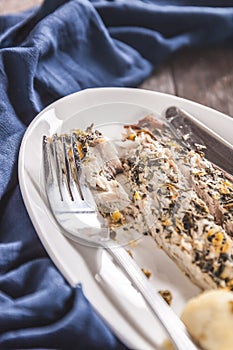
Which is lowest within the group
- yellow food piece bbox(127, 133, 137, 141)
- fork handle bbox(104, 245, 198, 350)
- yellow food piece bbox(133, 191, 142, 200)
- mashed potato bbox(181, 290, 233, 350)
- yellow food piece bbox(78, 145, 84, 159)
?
fork handle bbox(104, 245, 198, 350)

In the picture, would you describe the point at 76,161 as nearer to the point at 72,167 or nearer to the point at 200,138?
the point at 72,167

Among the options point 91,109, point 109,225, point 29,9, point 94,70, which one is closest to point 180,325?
point 109,225

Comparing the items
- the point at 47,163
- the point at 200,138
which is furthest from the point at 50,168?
the point at 200,138

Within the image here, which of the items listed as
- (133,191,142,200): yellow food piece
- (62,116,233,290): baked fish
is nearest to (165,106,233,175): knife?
(62,116,233,290): baked fish

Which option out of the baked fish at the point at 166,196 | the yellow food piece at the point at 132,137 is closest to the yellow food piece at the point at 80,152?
the baked fish at the point at 166,196

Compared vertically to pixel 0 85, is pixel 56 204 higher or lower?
lower

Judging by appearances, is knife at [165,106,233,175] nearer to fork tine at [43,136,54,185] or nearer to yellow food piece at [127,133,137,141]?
yellow food piece at [127,133,137,141]

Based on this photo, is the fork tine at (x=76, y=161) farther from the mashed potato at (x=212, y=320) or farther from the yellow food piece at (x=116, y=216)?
the mashed potato at (x=212, y=320)

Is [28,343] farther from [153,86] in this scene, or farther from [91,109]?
[153,86]
